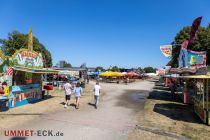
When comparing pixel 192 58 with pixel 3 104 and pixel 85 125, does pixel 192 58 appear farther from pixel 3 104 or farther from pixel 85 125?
pixel 3 104

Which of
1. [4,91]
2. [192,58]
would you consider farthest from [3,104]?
[192,58]

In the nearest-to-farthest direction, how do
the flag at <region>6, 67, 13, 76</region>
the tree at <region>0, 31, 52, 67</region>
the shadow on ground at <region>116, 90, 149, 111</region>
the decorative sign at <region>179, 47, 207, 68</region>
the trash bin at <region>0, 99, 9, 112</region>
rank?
the trash bin at <region>0, 99, 9, 112</region>, the flag at <region>6, 67, 13, 76</region>, the shadow on ground at <region>116, 90, 149, 111</region>, the decorative sign at <region>179, 47, 207, 68</region>, the tree at <region>0, 31, 52, 67</region>

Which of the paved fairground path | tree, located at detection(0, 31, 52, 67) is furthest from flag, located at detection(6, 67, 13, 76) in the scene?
tree, located at detection(0, 31, 52, 67)

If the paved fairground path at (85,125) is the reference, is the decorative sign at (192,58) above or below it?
above

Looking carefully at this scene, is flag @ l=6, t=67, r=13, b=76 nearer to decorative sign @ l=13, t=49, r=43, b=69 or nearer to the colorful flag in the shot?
the colorful flag

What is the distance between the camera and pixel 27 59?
54.8 ft

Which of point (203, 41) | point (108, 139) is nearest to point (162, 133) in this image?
point (108, 139)

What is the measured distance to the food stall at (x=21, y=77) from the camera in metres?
14.0

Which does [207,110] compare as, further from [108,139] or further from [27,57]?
[27,57]

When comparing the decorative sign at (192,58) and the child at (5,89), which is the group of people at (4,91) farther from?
the decorative sign at (192,58)

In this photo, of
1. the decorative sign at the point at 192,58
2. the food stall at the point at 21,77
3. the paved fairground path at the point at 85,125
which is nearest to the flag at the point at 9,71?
the food stall at the point at 21,77

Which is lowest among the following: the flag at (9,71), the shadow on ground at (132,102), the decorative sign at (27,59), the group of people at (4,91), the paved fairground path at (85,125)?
the shadow on ground at (132,102)

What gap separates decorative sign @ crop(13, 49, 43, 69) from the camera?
15.2 meters

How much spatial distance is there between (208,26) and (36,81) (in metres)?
28.4
